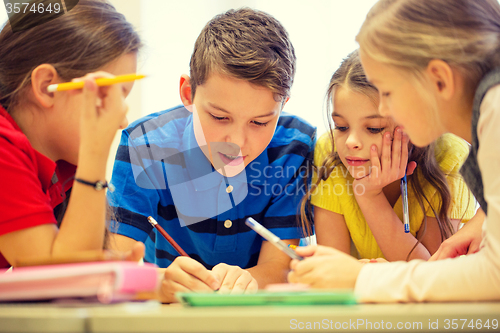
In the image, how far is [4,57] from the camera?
697 millimetres

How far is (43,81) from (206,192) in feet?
1.56

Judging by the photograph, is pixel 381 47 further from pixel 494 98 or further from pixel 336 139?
pixel 336 139

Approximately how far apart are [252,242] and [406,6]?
2.18 ft

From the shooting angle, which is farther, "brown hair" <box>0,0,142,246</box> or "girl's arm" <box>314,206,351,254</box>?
"girl's arm" <box>314,206,351,254</box>

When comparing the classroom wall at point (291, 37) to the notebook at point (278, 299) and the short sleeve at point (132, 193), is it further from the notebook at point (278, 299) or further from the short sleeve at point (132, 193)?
the notebook at point (278, 299)

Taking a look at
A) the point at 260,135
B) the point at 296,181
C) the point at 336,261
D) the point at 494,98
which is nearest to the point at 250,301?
the point at 336,261

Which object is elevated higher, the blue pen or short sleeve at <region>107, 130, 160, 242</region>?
short sleeve at <region>107, 130, 160, 242</region>

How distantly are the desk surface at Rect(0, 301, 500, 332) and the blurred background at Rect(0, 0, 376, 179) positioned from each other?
45.6 inches

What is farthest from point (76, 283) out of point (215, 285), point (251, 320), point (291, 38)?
point (291, 38)

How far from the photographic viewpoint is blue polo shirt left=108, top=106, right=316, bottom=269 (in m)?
1.00

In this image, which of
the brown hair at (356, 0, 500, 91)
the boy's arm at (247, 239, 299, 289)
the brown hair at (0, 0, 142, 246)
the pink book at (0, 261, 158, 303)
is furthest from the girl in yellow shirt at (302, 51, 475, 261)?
the pink book at (0, 261, 158, 303)

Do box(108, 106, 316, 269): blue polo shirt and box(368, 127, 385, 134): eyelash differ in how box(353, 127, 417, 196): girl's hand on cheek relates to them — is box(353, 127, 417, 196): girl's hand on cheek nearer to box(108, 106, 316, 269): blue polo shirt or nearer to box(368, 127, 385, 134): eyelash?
box(368, 127, 385, 134): eyelash

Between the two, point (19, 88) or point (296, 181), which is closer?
point (19, 88)

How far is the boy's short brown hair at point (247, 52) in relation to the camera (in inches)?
34.2
